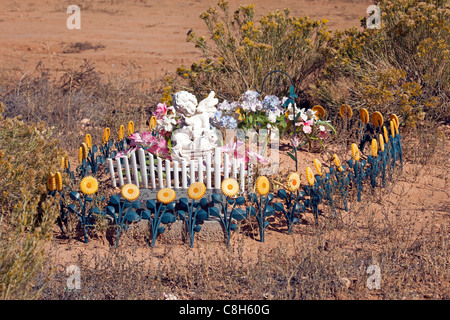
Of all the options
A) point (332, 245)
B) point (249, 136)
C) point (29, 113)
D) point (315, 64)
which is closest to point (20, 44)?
point (29, 113)

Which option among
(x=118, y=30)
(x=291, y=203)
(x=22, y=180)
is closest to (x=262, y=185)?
(x=291, y=203)

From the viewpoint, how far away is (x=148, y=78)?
9.34m

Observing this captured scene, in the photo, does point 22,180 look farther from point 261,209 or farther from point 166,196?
point 261,209

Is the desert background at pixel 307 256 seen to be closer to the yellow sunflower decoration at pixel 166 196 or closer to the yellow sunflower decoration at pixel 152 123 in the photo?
the yellow sunflower decoration at pixel 166 196

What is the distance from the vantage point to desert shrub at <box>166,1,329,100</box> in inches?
256

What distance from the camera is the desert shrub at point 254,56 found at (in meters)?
6.50

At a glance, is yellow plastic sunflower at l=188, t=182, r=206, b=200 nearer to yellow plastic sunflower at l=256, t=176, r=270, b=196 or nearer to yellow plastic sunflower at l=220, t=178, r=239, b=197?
yellow plastic sunflower at l=220, t=178, r=239, b=197

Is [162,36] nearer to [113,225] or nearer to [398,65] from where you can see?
[398,65]

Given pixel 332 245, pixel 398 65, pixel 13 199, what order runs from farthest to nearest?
pixel 398 65 < pixel 13 199 < pixel 332 245

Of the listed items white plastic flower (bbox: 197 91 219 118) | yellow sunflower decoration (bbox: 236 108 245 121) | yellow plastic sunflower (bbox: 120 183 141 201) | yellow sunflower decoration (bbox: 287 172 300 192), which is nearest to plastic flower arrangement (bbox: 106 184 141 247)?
yellow plastic sunflower (bbox: 120 183 141 201)

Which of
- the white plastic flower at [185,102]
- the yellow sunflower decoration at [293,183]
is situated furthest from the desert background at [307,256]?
the white plastic flower at [185,102]

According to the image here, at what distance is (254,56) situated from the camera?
665 cm

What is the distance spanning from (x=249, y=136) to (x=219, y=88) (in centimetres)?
189

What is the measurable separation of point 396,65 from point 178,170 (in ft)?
11.7
